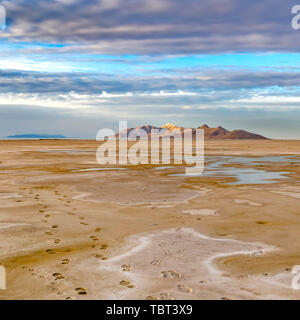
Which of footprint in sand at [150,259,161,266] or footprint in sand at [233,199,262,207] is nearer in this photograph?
footprint in sand at [150,259,161,266]

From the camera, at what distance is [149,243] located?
26.9ft

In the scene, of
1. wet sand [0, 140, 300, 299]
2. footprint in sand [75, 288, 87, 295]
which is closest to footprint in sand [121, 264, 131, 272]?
wet sand [0, 140, 300, 299]

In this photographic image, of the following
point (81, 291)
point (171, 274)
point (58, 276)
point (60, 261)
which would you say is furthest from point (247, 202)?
point (81, 291)

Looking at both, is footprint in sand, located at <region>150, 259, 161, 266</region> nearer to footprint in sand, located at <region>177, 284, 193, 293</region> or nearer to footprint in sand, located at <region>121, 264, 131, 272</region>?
footprint in sand, located at <region>121, 264, 131, 272</region>

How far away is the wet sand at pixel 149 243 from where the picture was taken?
5793mm

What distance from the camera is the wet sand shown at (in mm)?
5793

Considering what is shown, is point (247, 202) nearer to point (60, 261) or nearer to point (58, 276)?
point (60, 261)

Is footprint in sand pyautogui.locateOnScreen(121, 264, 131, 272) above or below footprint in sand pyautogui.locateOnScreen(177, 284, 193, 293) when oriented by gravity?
below

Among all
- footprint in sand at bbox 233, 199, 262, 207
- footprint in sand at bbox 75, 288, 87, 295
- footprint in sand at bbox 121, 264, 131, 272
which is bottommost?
footprint in sand at bbox 121, 264, 131, 272

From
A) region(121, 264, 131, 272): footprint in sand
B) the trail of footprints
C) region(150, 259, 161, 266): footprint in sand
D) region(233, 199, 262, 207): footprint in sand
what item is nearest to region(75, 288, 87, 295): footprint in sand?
the trail of footprints

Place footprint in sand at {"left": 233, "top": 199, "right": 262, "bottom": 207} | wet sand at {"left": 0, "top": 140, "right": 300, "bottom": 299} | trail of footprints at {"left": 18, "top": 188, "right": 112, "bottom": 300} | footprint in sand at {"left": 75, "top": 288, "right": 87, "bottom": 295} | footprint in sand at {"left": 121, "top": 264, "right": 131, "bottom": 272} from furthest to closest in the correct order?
footprint in sand at {"left": 233, "top": 199, "right": 262, "bottom": 207} → footprint in sand at {"left": 121, "top": 264, "right": 131, "bottom": 272} → wet sand at {"left": 0, "top": 140, "right": 300, "bottom": 299} → trail of footprints at {"left": 18, "top": 188, "right": 112, "bottom": 300} → footprint in sand at {"left": 75, "top": 288, "right": 87, "bottom": 295}

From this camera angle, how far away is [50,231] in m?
9.12

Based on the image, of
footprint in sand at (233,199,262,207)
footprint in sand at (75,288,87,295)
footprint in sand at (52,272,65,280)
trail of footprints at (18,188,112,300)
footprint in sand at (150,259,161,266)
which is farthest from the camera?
footprint in sand at (233,199,262,207)
